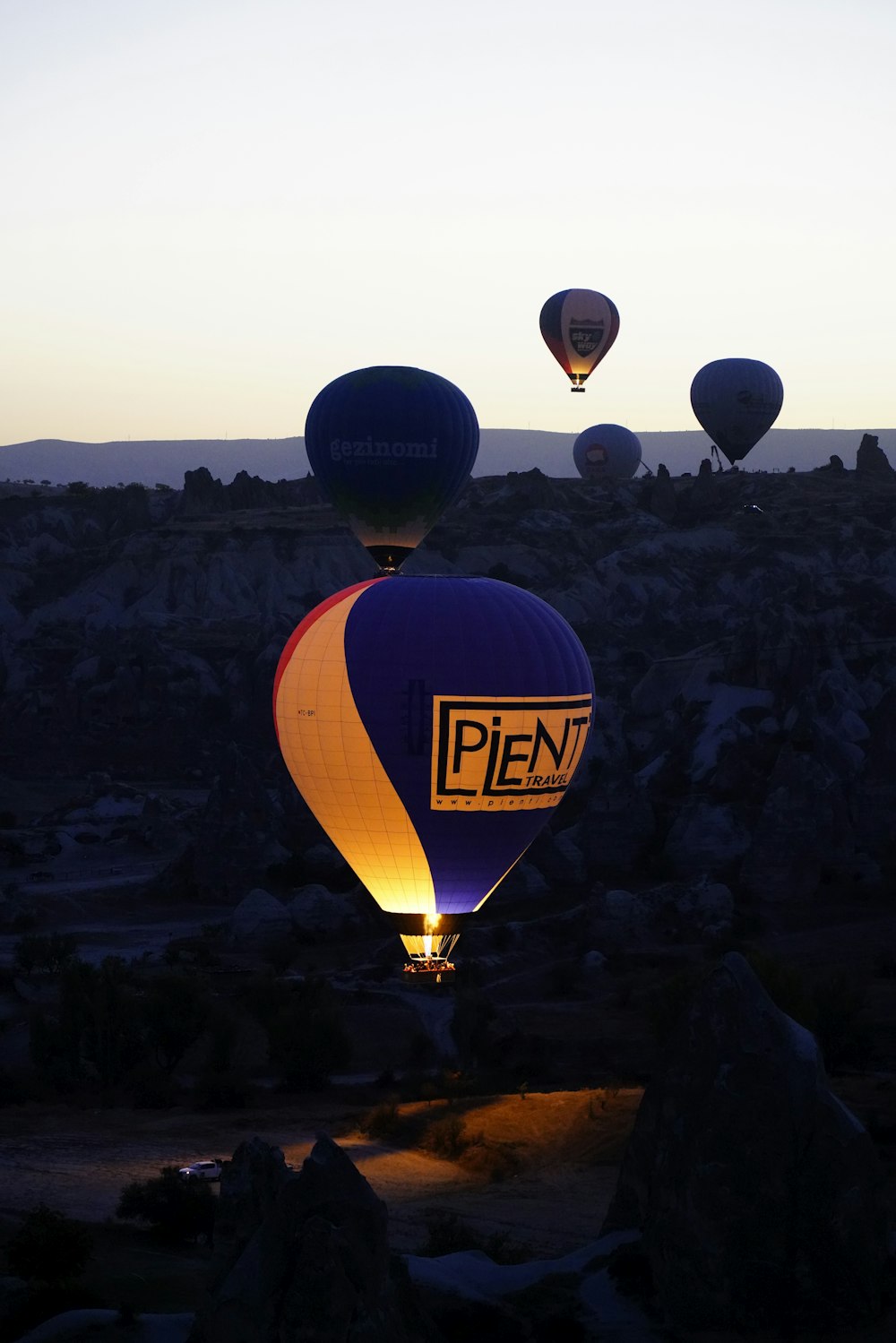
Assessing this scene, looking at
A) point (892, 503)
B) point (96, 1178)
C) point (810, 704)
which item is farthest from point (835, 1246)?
point (892, 503)

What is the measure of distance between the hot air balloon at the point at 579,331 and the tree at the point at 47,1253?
76079mm

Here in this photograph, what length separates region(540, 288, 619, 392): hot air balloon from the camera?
93.0 metres

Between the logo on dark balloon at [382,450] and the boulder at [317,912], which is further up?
the logo on dark balloon at [382,450]

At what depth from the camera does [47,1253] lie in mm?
18844

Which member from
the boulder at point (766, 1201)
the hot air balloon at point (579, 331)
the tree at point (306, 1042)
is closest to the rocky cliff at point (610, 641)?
the hot air balloon at point (579, 331)

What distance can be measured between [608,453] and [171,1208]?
125 m

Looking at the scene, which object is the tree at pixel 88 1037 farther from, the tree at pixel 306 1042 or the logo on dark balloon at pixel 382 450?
the logo on dark balloon at pixel 382 450

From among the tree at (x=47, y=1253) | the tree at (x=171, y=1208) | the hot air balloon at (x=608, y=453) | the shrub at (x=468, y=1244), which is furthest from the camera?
the hot air balloon at (x=608, y=453)

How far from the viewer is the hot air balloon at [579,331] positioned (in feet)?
305

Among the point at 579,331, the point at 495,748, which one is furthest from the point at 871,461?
the point at 495,748

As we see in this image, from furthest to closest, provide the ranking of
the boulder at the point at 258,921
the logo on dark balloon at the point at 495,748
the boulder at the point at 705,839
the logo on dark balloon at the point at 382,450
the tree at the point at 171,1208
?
the boulder at the point at 705,839
the boulder at the point at 258,921
the logo on dark balloon at the point at 382,450
the logo on dark balloon at the point at 495,748
the tree at the point at 171,1208

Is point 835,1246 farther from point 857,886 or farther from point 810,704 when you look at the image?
point 810,704

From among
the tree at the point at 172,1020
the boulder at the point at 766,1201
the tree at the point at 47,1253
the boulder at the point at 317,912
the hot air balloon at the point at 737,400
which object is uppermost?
the hot air balloon at the point at 737,400

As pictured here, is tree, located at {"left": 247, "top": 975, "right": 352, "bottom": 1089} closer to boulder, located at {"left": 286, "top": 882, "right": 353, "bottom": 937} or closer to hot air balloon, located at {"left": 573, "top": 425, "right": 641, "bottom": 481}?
boulder, located at {"left": 286, "top": 882, "right": 353, "bottom": 937}
